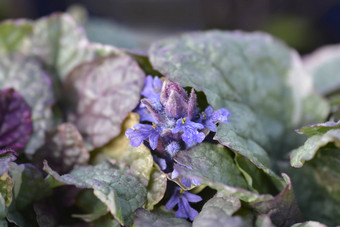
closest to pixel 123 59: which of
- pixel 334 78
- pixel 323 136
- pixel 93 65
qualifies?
pixel 93 65

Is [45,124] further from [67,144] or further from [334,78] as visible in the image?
[334,78]

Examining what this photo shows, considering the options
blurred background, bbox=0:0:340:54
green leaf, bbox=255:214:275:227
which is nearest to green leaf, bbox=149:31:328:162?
green leaf, bbox=255:214:275:227

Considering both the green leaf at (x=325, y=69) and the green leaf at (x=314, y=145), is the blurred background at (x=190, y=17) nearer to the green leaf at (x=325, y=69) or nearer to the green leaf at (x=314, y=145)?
the green leaf at (x=325, y=69)

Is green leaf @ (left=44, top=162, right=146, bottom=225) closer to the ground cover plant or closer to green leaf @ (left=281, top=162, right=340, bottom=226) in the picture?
the ground cover plant

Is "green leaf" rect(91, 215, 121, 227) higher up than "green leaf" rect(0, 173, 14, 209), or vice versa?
"green leaf" rect(0, 173, 14, 209)

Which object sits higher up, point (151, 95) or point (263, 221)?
point (151, 95)

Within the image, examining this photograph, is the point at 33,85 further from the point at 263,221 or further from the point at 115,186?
the point at 263,221

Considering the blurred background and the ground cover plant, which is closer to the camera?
the ground cover plant

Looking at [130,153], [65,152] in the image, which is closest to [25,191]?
[65,152]
